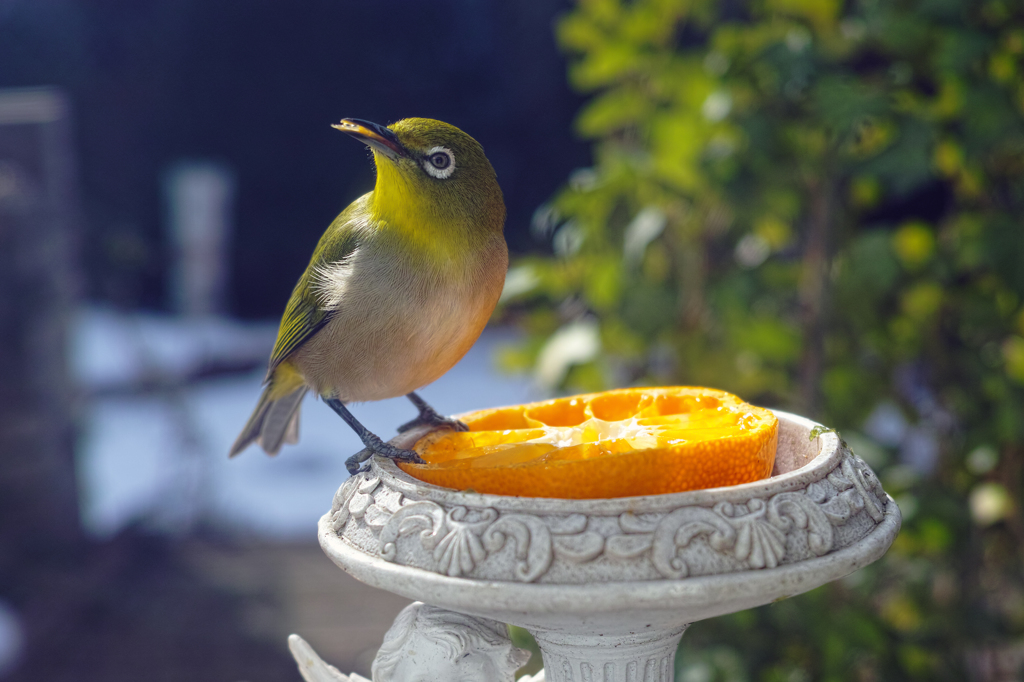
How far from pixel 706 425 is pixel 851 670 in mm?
1477

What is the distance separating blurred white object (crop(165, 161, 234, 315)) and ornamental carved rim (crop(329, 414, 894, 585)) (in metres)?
2.97

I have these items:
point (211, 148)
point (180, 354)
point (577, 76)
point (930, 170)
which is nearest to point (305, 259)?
point (211, 148)

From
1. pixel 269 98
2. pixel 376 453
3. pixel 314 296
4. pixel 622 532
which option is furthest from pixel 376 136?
pixel 269 98

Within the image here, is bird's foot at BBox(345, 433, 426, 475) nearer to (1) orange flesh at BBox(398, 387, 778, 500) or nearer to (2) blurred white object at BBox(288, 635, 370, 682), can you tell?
(1) orange flesh at BBox(398, 387, 778, 500)

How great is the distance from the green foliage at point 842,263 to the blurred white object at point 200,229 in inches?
68.8

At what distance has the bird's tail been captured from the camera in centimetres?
144

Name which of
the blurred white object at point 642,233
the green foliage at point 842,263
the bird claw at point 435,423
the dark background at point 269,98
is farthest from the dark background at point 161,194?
the bird claw at point 435,423

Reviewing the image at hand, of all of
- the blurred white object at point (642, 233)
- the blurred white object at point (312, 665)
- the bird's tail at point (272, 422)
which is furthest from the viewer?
the blurred white object at point (642, 233)

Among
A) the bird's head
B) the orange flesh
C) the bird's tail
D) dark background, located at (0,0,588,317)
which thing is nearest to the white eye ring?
the bird's head

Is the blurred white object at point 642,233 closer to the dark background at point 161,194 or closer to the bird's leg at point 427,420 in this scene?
the bird's leg at point 427,420

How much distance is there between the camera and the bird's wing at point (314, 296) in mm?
1196

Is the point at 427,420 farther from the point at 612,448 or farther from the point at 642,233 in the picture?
the point at 642,233

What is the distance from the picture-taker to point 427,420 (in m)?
1.30

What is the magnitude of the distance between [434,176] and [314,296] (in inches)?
11.0
